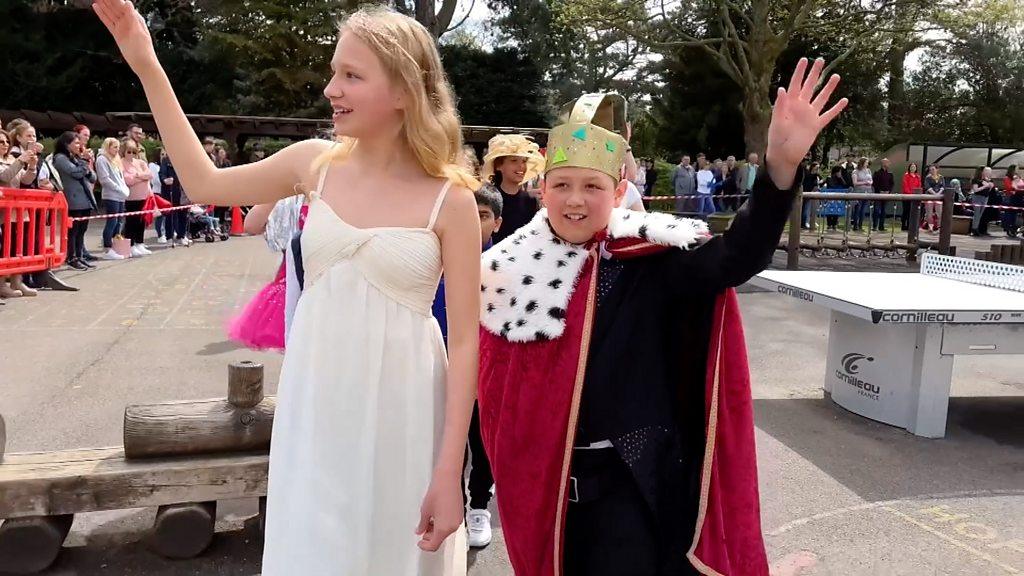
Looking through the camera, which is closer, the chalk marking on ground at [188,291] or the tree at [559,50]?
the chalk marking on ground at [188,291]

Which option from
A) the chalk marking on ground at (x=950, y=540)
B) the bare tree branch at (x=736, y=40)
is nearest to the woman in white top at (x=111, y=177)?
the chalk marking on ground at (x=950, y=540)

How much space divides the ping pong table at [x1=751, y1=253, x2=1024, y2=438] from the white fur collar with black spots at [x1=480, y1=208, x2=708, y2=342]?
323 cm

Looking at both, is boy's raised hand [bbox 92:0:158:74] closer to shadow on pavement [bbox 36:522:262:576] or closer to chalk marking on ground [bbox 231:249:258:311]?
A: shadow on pavement [bbox 36:522:262:576]

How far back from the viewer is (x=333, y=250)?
1.78 metres

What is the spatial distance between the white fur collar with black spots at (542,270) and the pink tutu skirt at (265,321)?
6.99ft

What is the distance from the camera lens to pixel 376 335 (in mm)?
1764

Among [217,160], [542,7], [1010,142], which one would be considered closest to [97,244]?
[217,160]

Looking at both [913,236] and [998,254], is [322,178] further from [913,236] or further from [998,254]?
[913,236]

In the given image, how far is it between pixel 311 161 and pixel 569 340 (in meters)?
0.75

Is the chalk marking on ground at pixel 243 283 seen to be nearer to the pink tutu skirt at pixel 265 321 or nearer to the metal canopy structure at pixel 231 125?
the pink tutu skirt at pixel 265 321

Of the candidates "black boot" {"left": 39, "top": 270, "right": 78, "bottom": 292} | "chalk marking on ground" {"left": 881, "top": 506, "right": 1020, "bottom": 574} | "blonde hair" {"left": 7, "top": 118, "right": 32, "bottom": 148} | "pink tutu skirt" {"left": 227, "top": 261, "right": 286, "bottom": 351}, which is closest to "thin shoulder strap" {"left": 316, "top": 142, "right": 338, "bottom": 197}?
"pink tutu skirt" {"left": 227, "top": 261, "right": 286, "bottom": 351}

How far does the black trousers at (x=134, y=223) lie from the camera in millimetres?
12789

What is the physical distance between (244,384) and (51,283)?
761cm

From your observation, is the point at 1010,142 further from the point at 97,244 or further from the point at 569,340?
the point at 569,340
